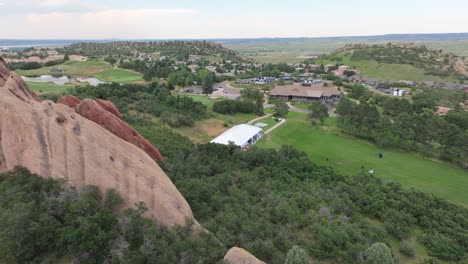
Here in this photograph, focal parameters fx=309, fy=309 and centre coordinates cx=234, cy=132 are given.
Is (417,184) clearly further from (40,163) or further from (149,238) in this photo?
(40,163)

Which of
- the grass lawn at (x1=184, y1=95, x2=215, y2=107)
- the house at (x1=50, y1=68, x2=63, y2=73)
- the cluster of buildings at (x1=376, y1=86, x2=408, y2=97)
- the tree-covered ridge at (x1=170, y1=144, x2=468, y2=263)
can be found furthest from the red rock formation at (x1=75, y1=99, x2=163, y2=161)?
the house at (x1=50, y1=68, x2=63, y2=73)

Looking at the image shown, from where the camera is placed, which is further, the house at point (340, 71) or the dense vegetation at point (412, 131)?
the house at point (340, 71)

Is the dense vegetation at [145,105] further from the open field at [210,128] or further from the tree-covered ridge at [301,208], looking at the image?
the tree-covered ridge at [301,208]

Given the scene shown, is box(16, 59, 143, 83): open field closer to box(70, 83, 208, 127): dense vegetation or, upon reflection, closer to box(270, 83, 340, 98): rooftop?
box(70, 83, 208, 127): dense vegetation

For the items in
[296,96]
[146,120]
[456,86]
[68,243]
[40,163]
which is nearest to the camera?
[68,243]

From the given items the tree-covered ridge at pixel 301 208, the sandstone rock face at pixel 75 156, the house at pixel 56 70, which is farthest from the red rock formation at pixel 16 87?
the house at pixel 56 70

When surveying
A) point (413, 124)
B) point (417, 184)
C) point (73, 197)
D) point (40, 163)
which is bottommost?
point (417, 184)

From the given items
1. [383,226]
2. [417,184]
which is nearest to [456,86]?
[417,184]

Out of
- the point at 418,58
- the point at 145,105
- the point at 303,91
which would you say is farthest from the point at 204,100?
the point at 418,58
